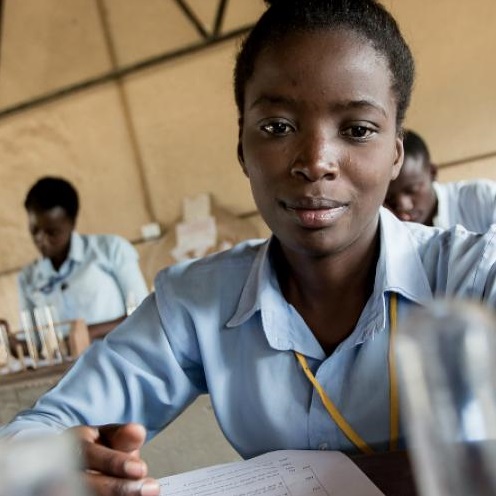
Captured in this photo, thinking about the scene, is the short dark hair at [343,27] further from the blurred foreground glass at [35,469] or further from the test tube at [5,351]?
the test tube at [5,351]

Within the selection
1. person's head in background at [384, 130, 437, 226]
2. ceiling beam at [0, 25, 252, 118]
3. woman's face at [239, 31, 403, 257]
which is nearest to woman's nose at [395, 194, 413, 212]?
person's head in background at [384, 130, 437, 226]

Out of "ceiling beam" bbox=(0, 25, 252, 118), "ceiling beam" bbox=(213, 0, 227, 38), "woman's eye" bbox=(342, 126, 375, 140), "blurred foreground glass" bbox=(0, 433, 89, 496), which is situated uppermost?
"ceiling beam" bbox=(213, 0, 227, 38)

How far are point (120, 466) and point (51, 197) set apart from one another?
1.88 metres

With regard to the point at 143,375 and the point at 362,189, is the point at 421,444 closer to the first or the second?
the point at 362,189

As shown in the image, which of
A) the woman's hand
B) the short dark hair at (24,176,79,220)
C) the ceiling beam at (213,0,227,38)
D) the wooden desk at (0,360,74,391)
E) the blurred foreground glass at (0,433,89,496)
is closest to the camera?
the blurred foreground glass at (0,433,89,496)

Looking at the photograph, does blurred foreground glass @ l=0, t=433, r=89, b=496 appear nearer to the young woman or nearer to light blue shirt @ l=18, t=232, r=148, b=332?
the young woman

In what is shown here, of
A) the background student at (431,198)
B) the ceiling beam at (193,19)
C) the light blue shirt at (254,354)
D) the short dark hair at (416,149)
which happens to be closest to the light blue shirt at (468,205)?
the background student at (431,198)

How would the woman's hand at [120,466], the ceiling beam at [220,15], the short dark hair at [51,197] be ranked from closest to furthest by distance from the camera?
the woman's hand at [120,466]
the short dark hair at [51,197]
the ceiling beam at [220,15]

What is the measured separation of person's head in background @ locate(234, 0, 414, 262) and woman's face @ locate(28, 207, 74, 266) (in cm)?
167

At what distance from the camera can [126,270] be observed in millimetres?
2262

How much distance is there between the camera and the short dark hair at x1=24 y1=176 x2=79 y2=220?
215 centimetres

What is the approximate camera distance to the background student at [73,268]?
2.19 meters

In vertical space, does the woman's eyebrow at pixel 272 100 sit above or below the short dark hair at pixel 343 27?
below

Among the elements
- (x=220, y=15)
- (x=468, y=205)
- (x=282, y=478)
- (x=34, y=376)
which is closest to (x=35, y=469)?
(x=282, y=478)
